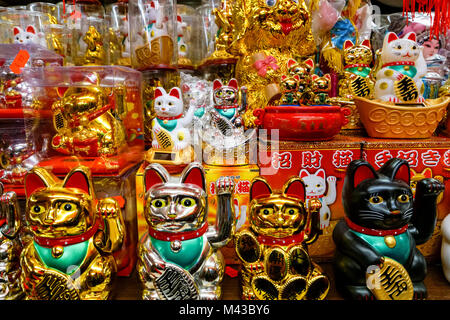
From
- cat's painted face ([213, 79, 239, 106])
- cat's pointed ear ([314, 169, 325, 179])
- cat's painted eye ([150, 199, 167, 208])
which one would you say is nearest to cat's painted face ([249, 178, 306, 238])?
cat's painted eye ([150, 199, 167, 208])

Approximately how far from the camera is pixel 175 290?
143 centimetres

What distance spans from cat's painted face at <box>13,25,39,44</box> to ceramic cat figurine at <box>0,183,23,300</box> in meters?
1.66

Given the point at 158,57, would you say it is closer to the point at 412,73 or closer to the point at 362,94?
the point at 362,94

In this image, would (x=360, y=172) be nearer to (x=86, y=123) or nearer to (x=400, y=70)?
(x=400, y=70)

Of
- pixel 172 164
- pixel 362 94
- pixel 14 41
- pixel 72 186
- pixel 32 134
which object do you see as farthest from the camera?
pixel 14 41

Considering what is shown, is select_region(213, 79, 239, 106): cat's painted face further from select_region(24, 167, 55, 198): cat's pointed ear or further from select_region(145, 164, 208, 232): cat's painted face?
select_region(24, 167, 55, 198): cat's pointed ear

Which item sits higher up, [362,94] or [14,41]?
[14,41]

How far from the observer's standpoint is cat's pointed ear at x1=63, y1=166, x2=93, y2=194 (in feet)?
4.76

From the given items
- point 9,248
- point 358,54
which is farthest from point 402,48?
point 9,248

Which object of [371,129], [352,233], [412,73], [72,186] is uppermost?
[412,73]

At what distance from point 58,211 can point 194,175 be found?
590 millimetres

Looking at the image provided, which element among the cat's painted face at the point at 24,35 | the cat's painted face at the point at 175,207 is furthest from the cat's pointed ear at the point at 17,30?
the cat's painted face at the point at 175,207
